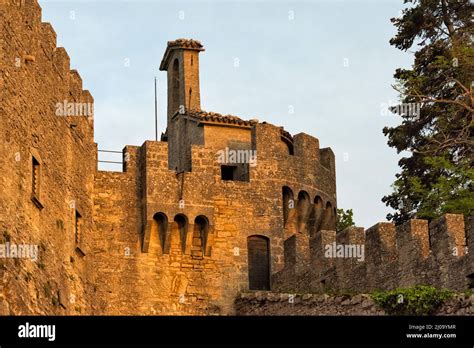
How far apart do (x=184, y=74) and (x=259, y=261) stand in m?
7.29

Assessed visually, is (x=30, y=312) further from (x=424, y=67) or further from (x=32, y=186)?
(x=424, y=67)

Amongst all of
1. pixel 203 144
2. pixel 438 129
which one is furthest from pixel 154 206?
pixel 438 129

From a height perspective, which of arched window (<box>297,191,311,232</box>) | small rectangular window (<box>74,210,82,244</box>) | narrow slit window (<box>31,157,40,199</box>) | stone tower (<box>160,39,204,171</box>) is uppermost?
stone tower (<box>160,39,204,171</box>)

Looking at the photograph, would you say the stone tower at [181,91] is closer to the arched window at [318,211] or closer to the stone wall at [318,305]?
the arched window at [318,211]

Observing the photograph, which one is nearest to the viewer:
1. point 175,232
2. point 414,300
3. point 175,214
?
point 414,300

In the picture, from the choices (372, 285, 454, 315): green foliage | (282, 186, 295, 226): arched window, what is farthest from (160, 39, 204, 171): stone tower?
(372, 285, 454, 315): green foliage

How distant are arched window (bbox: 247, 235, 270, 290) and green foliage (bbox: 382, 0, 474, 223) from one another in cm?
419

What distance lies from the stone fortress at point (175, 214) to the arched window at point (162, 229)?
0.04 meters

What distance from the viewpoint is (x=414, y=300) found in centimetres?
2861

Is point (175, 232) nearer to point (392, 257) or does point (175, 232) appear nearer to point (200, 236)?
point (200, 236)

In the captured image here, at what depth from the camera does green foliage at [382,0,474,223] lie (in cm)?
3631

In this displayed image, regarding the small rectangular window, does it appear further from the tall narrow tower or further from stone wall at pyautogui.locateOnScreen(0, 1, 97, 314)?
the tall narrow tower

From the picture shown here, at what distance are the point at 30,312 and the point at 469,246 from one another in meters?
9.92

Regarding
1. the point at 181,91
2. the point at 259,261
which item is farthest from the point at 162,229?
the point at 181,91
